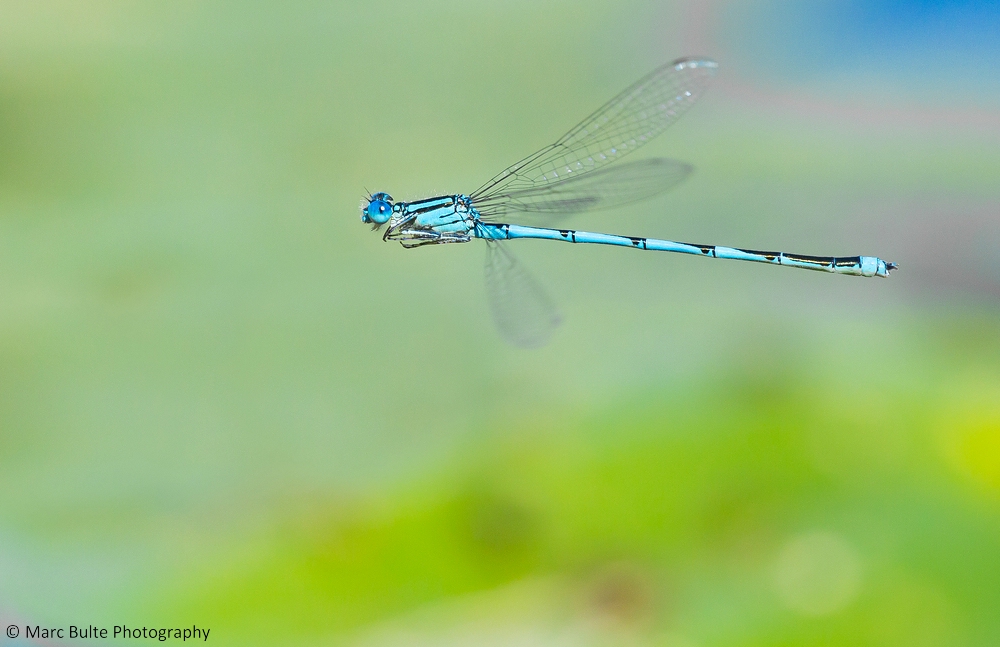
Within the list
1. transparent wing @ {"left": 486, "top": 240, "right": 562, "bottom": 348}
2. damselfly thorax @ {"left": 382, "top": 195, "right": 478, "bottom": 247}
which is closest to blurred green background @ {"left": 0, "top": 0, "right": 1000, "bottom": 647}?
transparent wing @ {"left": 486, "top": 240, "right": 562, "bottom": 348}

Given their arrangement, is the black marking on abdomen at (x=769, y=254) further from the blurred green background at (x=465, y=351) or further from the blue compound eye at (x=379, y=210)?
the blue compound eye at (x=379, y=210)

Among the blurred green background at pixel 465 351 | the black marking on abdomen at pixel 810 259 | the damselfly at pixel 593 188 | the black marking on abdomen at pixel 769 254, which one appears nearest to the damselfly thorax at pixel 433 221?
the damselfly at pixel 593 188

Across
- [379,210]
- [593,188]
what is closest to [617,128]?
[593,188]

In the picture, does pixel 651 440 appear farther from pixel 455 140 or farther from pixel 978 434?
pixel 455 140

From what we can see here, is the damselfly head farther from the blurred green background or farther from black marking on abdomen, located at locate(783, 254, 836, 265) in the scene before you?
black marking on abdomen, located at locate(783, 254, 836, 265)

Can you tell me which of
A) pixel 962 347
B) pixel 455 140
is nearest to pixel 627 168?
pixel 455 140

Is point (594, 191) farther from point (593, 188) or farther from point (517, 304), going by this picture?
point (517, 304)
